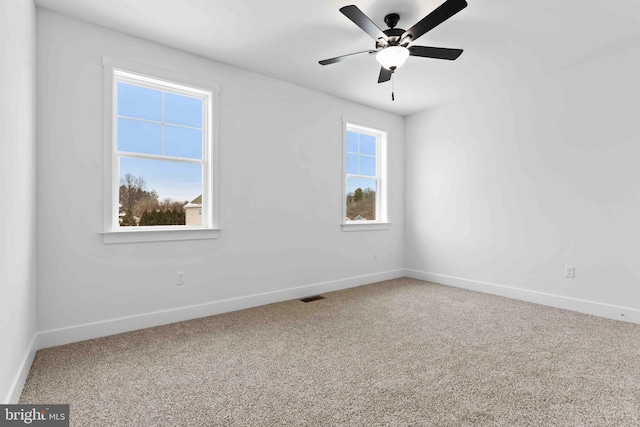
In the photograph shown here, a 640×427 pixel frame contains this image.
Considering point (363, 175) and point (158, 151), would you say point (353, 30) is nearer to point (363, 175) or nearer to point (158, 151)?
point (158, 151)

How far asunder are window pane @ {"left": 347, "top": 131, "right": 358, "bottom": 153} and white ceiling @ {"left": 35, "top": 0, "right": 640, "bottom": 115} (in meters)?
1.15

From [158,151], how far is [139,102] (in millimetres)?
476

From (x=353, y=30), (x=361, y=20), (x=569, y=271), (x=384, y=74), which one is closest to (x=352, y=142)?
(x=384, y=74)

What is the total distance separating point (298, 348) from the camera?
8.48 feet

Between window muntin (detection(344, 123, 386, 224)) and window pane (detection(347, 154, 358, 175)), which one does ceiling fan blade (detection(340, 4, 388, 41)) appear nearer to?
window muntin (detection(344, 123, 386, 224))

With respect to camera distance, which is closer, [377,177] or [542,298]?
[542,298]

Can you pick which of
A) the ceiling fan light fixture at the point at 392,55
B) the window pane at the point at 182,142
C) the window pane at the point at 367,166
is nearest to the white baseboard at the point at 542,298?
the window pane at the point at 367,166

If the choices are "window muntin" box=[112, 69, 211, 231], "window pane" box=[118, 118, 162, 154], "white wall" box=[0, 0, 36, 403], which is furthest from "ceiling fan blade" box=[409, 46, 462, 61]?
"white wall" box=[0, 0, 36, 403]

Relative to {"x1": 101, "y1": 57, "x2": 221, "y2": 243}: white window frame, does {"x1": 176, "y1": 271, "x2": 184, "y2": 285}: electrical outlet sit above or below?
below

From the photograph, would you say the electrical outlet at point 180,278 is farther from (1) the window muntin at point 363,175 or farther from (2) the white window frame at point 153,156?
(1) the window muntin at point 363,175

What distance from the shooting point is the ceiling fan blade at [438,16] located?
2.05 metres

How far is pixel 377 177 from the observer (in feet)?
17.1

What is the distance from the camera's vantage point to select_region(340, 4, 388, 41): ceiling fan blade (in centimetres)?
217

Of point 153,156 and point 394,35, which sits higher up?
point 394,35
